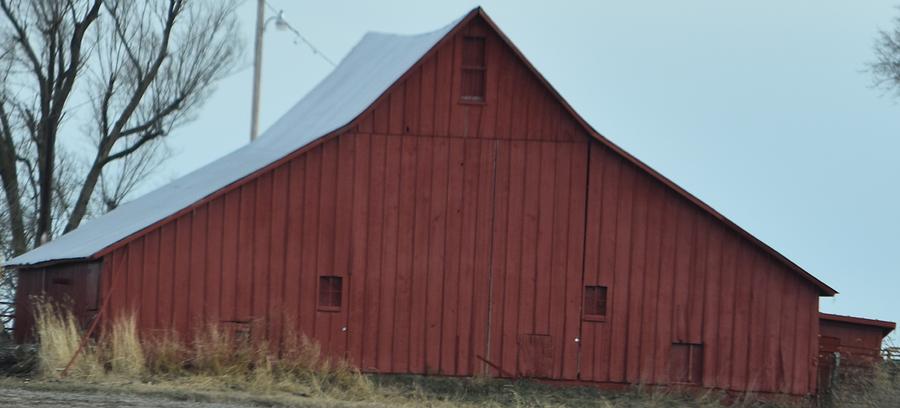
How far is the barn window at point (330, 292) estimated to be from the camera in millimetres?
25859

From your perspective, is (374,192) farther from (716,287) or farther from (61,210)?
(61,210)

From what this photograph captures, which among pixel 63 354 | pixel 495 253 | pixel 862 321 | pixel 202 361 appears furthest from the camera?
pixel 862 321

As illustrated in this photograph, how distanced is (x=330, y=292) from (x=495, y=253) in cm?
278

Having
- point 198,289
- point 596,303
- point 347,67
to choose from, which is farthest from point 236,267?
point 347,67

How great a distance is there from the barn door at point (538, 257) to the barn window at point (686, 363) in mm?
1642

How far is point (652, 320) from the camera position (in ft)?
87.1

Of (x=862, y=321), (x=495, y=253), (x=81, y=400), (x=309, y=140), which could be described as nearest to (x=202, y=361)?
(x=81, y=400)

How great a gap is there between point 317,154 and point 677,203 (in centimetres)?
602

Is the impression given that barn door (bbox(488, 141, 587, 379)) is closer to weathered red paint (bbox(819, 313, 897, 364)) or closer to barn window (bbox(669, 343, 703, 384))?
barn window (bbox(669, 343, 703, 384))

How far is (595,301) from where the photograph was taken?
87.3ft

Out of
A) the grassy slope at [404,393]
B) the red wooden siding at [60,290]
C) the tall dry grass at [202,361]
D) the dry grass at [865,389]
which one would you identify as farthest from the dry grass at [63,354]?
the dry grass at [865,389]

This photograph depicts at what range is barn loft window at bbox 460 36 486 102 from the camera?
26.4 m

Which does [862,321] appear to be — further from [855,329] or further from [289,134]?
[289,134]

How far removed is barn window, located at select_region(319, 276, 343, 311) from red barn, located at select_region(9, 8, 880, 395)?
23mm
